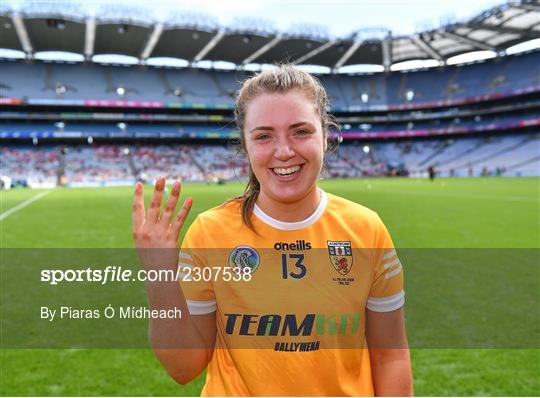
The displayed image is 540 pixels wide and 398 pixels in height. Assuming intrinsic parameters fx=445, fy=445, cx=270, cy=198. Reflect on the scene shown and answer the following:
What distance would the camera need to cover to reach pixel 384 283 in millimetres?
2121

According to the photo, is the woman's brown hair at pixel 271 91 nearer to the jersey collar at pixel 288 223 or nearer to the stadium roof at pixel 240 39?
the jersey collar at pixel 288 223

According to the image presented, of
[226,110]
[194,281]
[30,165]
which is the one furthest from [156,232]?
[226,110]

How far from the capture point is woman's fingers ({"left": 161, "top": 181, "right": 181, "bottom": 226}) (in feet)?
5.78

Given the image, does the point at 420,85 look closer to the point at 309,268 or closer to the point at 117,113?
the point at 117,113

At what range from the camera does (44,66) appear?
60969 millimetres

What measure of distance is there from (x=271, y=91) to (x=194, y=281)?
94cm

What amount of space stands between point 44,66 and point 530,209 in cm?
6350

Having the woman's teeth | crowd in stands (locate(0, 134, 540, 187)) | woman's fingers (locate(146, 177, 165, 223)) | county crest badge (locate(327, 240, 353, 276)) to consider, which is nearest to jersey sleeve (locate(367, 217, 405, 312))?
county crest badge (locate(327, 240, 353, 276))

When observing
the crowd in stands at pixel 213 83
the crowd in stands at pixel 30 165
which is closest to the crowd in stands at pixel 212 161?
the crowd in stands at pixel 30 165

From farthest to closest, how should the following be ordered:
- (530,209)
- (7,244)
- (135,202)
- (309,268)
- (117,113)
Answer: (117,113) → (530,209) → (7,244) → (309,268) → (135,202)

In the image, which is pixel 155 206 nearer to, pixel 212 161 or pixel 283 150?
pixel 283 150

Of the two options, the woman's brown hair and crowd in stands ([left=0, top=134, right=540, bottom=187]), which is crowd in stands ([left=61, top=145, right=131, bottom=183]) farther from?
the woman's brown hair

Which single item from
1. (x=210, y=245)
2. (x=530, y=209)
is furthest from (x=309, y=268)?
(x=530, y=209)

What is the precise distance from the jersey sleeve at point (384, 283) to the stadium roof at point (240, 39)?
49.1 metres
